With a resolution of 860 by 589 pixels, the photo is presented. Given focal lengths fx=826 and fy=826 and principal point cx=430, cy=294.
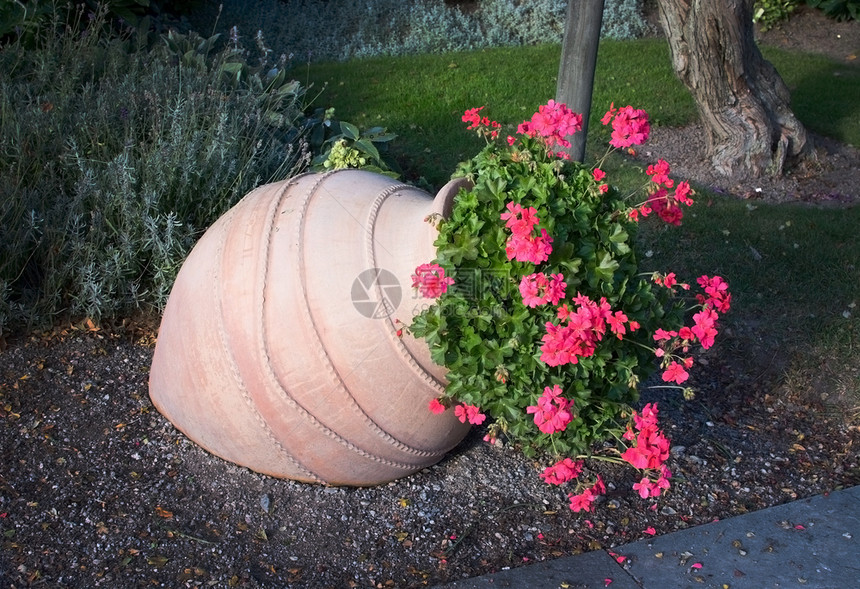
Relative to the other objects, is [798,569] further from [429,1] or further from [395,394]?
[429,1]

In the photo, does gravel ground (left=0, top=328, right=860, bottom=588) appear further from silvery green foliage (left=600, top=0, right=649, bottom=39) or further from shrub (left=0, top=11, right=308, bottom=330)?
silvery green foliage (left=600, top=0, right=649, bottom=39)

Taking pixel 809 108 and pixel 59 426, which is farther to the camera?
pixel 809 108

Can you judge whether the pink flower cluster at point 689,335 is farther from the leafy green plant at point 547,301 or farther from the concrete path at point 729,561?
the concrete path at point 729,561

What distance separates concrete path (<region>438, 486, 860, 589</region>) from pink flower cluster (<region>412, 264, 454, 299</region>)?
95cm

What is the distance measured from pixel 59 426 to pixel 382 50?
6.18m

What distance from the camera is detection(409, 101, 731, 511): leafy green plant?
2516 millimetres

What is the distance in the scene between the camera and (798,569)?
274 centimetres

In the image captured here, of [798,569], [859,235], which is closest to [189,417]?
[798,569]

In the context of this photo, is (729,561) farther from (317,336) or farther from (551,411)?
(317,336)

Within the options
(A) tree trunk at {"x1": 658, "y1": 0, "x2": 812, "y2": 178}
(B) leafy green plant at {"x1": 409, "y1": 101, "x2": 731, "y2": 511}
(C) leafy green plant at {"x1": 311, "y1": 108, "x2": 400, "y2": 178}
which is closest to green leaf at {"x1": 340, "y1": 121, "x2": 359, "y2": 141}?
(C) leafy green plant at {"x1": 311, "y1": 108, "x2": 400, "y2": 178}

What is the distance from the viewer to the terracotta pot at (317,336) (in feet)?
8.93

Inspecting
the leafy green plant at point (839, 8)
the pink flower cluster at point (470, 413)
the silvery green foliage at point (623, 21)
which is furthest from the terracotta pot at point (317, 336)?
the leafy green plant at point (839, 8)

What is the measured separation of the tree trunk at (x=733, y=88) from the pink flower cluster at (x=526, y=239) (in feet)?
11.9
